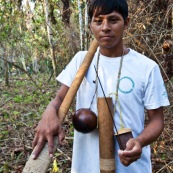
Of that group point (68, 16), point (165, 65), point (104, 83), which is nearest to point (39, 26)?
point (68, 16)

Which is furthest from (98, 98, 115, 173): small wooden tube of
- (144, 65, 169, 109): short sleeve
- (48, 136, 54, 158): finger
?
(48, 136, 54, 158): finger

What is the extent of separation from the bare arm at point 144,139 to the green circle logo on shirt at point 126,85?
141 mm

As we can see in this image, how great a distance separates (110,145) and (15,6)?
24.6 feet

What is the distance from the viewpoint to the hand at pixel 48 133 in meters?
1.03

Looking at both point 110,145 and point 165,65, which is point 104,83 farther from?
point 165,65

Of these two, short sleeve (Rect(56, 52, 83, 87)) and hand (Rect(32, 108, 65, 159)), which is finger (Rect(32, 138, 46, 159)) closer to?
hand (Rect(32, 108, 65, 159))

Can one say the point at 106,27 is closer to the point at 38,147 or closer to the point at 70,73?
the point at 70,73

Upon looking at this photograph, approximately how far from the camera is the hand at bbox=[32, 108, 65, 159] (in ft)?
3.38

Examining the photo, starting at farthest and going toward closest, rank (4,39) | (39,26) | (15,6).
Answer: (39,26)
(4,39)
(15,6)

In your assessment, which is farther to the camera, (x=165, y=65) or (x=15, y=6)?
(x=15, y=6)

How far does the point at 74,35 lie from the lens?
596 centimetres

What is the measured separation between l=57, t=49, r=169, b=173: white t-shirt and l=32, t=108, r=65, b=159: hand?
0.29m

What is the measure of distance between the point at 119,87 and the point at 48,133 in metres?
0.44

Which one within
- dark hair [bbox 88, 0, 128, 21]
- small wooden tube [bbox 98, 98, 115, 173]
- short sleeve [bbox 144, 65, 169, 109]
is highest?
dark hair [bbox 88, 0, 128, 21]
